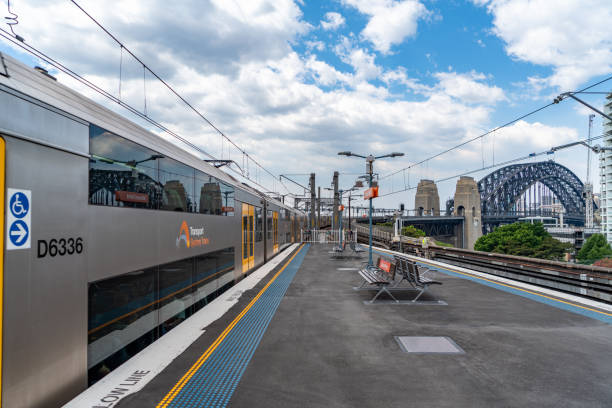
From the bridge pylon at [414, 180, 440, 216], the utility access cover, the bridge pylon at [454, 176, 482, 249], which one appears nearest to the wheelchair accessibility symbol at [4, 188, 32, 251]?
the utility access cover

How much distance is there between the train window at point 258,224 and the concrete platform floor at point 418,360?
6.82m

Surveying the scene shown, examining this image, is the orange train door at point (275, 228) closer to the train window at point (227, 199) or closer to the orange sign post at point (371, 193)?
the orange sign post at point (371, 193)

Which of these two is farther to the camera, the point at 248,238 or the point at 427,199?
the point at 427,199

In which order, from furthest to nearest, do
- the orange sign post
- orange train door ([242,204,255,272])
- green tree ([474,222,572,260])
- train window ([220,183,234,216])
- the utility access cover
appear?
green tree ([474,222,572,260]), the orange sign post, orange train door ([242,204,255,272]), train window ([220,183,234,216]), the utility access cover

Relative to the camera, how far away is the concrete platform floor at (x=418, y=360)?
159 inches

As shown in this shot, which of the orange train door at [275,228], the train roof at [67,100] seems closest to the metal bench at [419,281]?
the train roof at [67,100]

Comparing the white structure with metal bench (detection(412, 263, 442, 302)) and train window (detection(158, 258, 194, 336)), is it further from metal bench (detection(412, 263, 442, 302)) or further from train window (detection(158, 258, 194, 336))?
train window (detection(158, 258, 194, 336))

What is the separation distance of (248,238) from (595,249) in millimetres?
65686

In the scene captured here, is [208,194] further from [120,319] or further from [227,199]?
[120,319]

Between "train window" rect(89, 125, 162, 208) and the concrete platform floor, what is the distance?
7.81 feet

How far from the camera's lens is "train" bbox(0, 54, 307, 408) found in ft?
10.1

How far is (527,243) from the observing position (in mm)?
60594

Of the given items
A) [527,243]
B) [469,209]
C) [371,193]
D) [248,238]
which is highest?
[469,209]

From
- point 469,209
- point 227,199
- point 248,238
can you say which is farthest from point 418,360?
point 469,209
